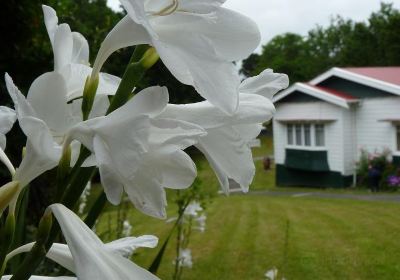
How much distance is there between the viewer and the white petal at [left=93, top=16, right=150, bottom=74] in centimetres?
59

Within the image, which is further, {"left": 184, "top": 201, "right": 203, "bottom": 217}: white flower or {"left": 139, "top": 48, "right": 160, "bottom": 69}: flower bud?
{"left": 184, "top": 201, "right": 203, "bottom": 217}: white flower

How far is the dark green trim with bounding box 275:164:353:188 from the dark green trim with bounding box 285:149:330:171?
0.96 ft

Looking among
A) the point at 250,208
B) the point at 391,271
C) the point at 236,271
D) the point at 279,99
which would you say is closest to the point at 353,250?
the point at 391,271

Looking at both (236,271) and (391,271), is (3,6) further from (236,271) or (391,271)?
(391,271)

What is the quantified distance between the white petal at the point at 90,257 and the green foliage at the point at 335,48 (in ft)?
76.6

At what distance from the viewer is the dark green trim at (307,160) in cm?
1594

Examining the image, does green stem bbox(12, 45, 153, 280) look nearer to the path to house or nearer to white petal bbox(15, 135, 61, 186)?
white petal bbox(15, 135, 61, 186)

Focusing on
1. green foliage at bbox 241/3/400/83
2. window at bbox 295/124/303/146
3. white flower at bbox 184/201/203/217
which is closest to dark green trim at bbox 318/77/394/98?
window at bbox 295/124/303/146

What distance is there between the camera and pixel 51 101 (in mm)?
597

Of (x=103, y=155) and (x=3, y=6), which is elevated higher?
(x=3, y=6)

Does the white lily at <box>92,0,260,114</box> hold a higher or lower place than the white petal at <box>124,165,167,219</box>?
higher

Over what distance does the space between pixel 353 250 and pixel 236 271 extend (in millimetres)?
1892

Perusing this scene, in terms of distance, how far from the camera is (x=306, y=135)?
55.0ft

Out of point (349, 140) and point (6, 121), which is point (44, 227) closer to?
point (6, 121)
